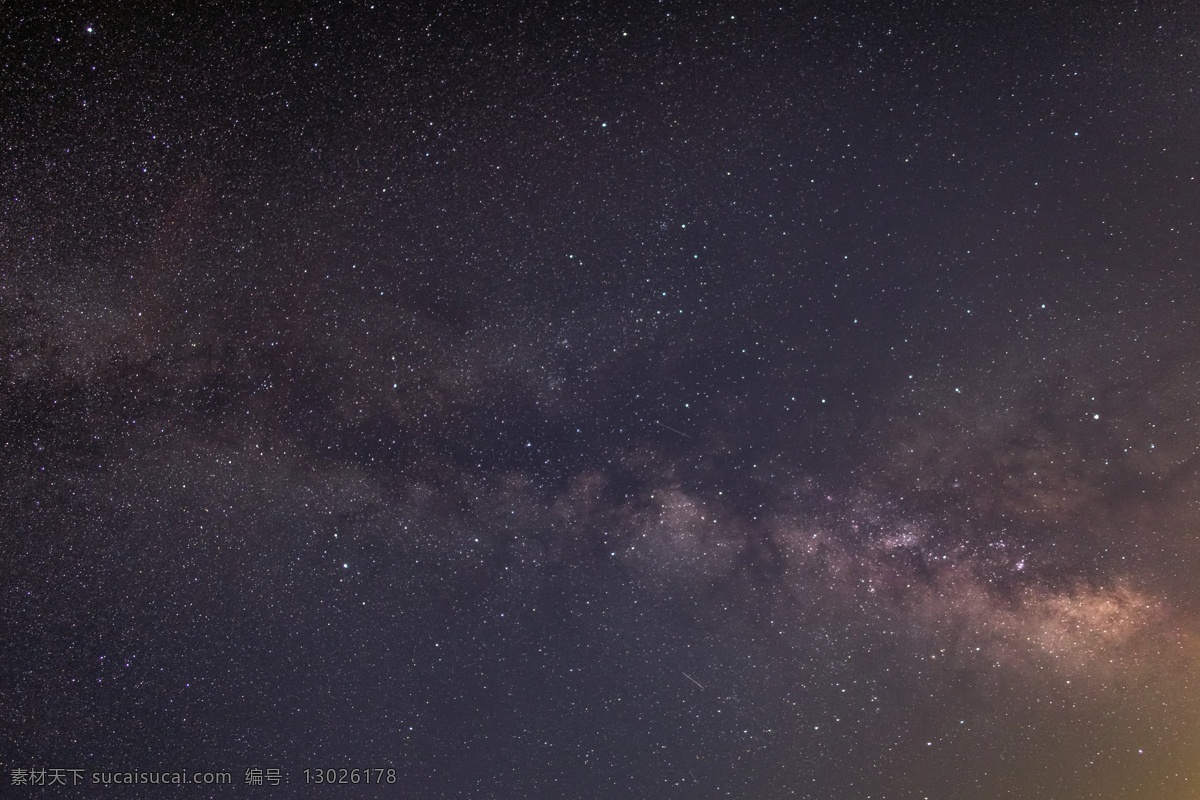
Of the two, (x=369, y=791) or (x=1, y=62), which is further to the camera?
(x=369, y=791)

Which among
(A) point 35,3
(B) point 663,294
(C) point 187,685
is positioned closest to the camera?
(A) point 35,3

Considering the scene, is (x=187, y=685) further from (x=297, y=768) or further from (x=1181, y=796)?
(x=1181, y=796)

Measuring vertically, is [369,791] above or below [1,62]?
below

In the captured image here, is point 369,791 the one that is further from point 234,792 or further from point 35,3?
point 35,3

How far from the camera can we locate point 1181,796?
3979mm

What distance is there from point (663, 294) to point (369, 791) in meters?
4.19

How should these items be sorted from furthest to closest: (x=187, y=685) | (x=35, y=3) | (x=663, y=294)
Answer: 1. (x=187, y=685)
2. (x=663, y=294)
3. (x=35, y=3)

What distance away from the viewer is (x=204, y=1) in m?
2.83

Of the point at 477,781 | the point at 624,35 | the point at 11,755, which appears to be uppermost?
the point at 624,35

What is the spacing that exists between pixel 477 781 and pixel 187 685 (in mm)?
2214

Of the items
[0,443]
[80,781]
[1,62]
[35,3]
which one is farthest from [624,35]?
[80,781]

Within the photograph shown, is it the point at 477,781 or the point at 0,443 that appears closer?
the point at 0,443

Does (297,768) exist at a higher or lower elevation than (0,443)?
lower

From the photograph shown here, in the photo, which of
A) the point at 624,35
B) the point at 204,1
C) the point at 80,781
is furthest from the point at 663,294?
the point at 80,781
